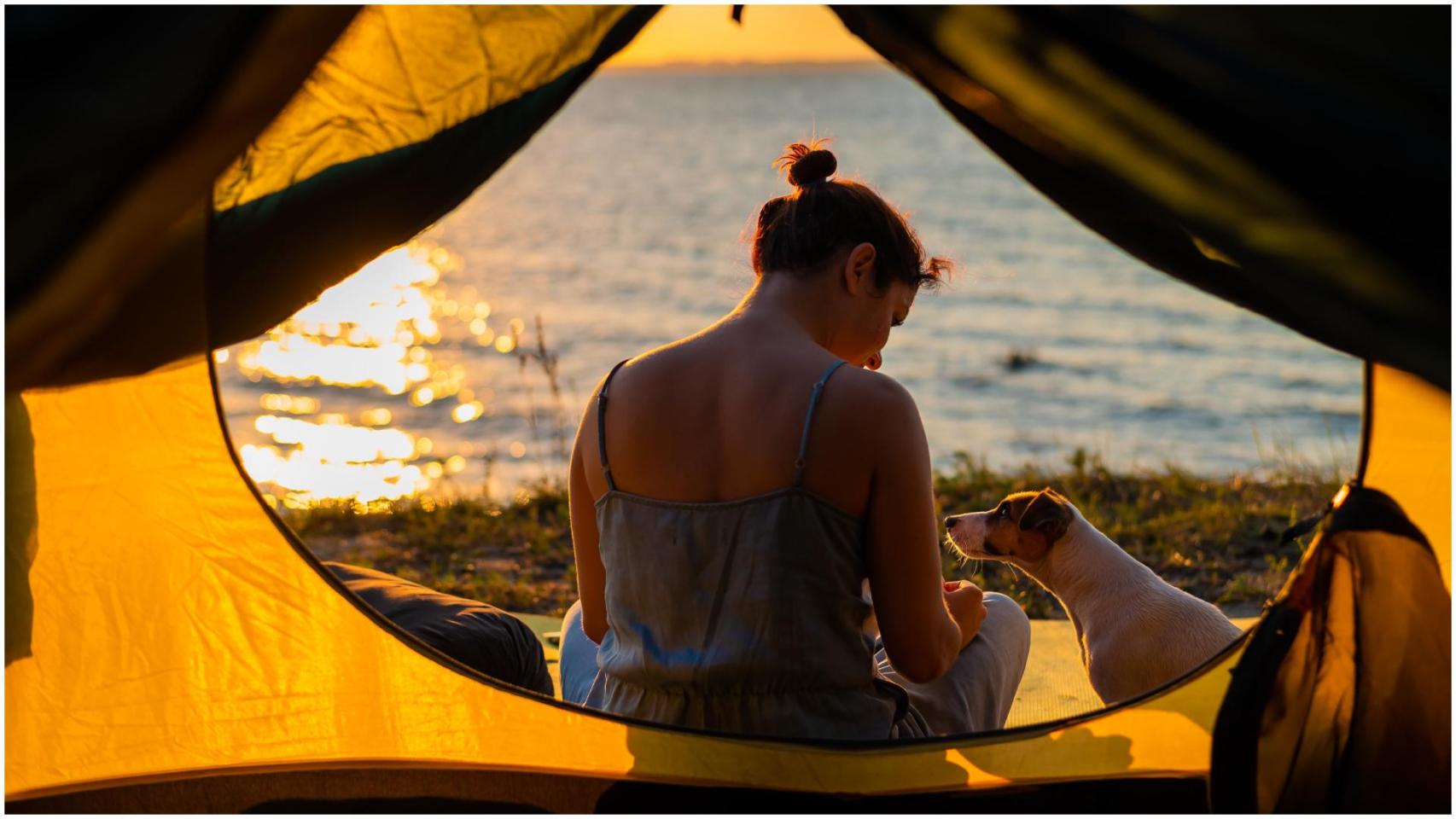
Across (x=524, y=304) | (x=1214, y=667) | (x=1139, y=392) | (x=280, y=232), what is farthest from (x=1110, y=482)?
(x=524, y=304)

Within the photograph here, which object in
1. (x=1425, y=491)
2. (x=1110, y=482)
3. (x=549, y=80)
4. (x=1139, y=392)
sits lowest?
(x=1139, y=392)

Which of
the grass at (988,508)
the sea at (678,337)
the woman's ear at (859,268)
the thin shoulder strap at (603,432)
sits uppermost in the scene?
the woman's ear at (859,268)

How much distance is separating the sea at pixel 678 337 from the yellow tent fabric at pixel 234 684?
39.6 inches

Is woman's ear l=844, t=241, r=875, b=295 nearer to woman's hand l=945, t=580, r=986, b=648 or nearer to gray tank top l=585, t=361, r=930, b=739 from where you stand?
gray tank top l=585, t=361, r=930, b=739

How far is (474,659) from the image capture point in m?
3.12

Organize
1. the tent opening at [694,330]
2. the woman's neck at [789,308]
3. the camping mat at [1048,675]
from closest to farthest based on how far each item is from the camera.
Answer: the woman's neck at [789,308]
the camping mat at [1048,675]
the tent opening at [694,330]

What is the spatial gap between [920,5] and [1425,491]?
1278 mm

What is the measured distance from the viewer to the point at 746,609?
2.44 metres

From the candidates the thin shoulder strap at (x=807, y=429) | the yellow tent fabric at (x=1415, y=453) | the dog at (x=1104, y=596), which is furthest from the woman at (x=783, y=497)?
the dog at (x=1104, y=596)

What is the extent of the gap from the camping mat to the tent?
2.38ft

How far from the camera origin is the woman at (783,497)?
2.38m

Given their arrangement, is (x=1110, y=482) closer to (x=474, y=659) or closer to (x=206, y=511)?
(x=474, y=659)

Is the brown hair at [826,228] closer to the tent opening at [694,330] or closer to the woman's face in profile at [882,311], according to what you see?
the woman's face in profile at [882,311]

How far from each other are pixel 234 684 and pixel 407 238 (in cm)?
101
